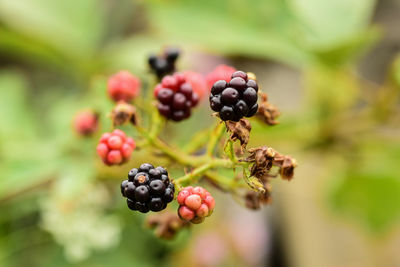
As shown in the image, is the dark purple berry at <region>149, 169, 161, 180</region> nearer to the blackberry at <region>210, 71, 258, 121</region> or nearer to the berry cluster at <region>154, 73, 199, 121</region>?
the blackberry at <region>210, 71, 258, 121</region>

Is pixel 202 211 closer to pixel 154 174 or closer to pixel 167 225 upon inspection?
pixel 154 174

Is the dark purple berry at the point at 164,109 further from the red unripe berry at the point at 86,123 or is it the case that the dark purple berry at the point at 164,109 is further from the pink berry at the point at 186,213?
the red unripe berry at the point at 86,123

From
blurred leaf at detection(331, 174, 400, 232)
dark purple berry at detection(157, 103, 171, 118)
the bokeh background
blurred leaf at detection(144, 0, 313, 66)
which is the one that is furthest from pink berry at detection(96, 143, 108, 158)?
blurred leaf at detection(331, 174, 400, 232)

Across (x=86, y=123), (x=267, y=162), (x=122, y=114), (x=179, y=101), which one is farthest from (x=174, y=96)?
(x=86, y=123)

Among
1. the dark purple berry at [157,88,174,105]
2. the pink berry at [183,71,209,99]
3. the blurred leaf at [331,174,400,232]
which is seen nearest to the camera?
the dark purple berry at [157,88,174,105]

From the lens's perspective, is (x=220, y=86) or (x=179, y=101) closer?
(x=220, y=86)

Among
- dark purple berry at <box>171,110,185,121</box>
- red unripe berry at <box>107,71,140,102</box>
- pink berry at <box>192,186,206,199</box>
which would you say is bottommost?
pink berry at <box>192,186,206,199</box>
